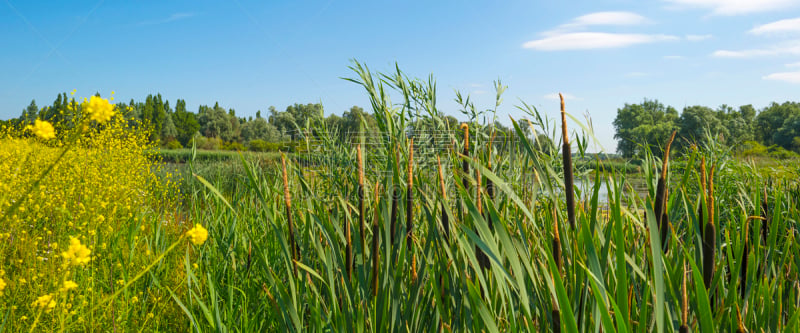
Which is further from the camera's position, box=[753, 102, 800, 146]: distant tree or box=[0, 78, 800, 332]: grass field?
box=[753, 102, 800, 146]: distant tree

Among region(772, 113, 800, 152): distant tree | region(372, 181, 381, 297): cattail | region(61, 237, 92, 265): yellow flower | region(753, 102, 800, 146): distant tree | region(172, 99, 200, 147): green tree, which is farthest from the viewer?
region(172, 99, 200, 147): green tree

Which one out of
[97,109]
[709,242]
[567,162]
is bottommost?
[709,242]

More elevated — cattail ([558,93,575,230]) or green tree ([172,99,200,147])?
green tree ([172,99,200,147])

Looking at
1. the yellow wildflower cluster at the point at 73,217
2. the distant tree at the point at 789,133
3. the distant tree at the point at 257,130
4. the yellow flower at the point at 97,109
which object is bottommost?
the yellow wildflower cluster at the point at 73,217

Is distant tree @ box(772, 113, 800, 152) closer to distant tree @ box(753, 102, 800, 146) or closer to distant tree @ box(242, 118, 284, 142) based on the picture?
distant tree @ box(753, 102, 800, 146)

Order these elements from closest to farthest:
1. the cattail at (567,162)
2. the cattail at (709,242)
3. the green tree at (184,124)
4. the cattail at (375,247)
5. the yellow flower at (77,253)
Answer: the cattail at (567,162), the cattail at (709,242), the cattail at (375,247), the yellow flower at (77,253), the green tree at (184,124)

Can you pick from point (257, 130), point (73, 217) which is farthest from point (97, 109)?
point (257, 130)

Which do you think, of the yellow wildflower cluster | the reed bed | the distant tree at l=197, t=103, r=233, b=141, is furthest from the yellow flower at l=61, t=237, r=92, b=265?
the distant tree at l=197, t=103, r=233, b=141

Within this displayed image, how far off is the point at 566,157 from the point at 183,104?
266 ft

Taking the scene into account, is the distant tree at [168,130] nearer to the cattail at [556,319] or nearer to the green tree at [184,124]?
the green tree at [184,124]

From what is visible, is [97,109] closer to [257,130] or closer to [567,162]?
[567,162]

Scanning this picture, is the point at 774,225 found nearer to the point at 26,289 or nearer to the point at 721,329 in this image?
the point at 721,329

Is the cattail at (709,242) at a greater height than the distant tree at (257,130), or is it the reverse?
the distant tree at (257,130)

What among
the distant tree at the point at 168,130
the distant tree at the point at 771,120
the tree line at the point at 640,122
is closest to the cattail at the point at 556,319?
the tree line at the point at 640,122
